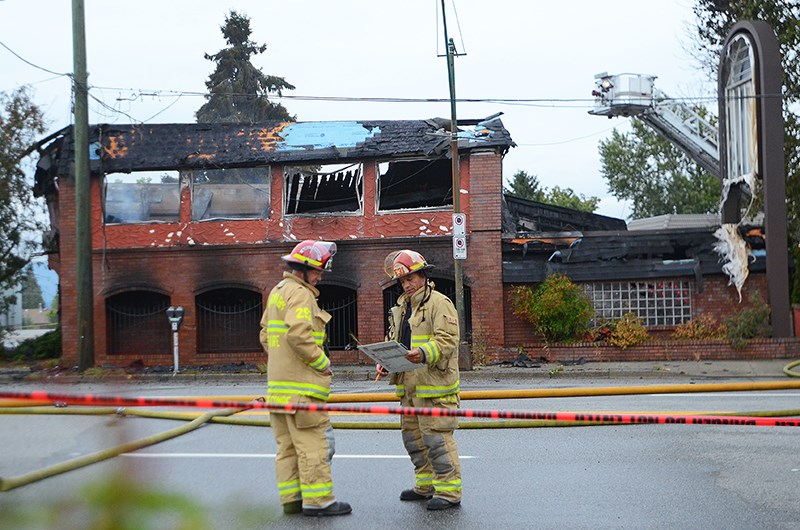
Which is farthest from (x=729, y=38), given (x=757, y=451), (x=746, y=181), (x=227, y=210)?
(x=757, y=451)

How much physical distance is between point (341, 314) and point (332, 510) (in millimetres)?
16007

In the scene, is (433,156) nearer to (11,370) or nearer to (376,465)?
(11,370)

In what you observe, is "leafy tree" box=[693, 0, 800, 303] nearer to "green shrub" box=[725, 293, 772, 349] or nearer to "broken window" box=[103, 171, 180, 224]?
"green shrub" box=[725, 293, 772, 349]

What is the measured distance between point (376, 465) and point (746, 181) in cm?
1473

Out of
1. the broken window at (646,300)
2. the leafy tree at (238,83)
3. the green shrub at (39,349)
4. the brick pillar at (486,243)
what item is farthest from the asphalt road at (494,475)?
the leafy tree at (238,83)

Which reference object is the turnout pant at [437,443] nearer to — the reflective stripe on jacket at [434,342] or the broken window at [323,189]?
the reflective stripe on jacket at [434,342]

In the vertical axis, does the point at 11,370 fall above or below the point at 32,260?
below

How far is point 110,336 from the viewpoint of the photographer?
22.6 meters

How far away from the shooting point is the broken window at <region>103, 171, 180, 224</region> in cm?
2247

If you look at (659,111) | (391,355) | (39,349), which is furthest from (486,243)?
(391,355)

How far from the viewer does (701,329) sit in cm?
2031

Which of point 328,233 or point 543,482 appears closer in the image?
point 543,482

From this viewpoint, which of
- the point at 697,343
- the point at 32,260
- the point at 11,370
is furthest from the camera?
the point at 32,260

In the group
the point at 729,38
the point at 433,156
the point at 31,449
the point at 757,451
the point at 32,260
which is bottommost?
the point at 757,451
